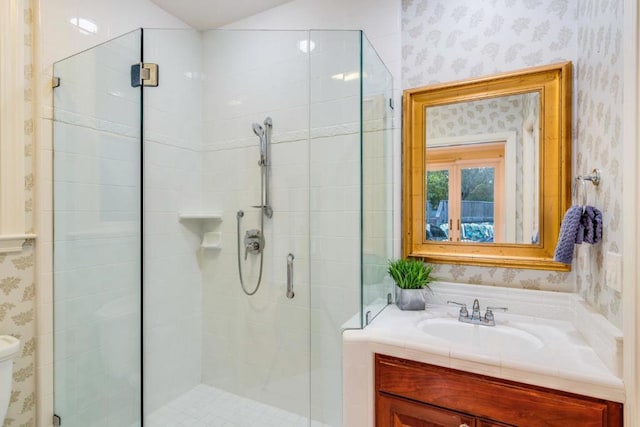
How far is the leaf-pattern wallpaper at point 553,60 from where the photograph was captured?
1144 millimetres

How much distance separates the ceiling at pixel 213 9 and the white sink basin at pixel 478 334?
2118 millimetres

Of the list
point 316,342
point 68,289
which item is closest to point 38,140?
point 68,289

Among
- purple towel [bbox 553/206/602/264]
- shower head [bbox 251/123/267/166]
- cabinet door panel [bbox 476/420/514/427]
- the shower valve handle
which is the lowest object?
cabinet door panel [bbox 476/420/514/427]

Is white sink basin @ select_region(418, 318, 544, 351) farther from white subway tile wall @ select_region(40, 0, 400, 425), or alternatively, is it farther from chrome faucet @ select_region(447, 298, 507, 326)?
white subway tile wall @ select_region(40, 0, 400, 425)

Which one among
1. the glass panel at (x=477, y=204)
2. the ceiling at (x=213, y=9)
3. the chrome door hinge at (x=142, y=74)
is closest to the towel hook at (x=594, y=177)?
the glass panel at (x=477, y=204)

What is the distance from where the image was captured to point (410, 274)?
171 centimetres

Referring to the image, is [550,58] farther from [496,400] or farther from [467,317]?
[496,400]

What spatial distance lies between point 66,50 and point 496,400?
7.97 ft

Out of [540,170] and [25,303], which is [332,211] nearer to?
[540,170]

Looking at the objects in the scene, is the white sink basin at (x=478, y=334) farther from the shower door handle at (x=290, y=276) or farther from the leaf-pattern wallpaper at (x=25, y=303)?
the leaf-pattern wallpaper at (x=25, y=303)

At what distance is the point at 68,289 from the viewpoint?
1.75m

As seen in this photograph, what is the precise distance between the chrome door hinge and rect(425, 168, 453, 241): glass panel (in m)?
1.59

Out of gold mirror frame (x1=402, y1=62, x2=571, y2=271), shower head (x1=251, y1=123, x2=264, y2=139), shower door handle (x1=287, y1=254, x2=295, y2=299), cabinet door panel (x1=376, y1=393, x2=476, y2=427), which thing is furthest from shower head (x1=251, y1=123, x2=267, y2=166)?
cabinet door panel (x1=376, y1=393, x2=476, y2=427)

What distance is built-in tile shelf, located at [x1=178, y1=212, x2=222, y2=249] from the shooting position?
83.2 inches
